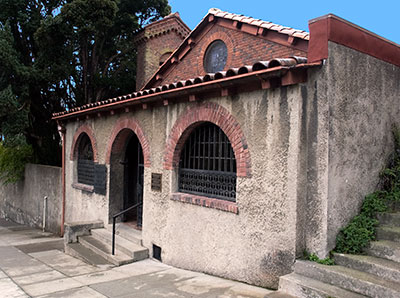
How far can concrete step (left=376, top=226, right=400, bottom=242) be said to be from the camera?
466 cm

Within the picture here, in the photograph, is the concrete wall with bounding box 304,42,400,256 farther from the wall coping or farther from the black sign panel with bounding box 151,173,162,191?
the black sign panel with bounding box 151,173,162,191

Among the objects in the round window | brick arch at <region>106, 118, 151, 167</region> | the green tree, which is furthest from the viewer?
the green tree

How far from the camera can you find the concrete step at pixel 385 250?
4363 millimetres

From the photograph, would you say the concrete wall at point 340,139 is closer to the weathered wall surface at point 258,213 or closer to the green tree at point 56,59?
the weathered wall surface at point 258,213

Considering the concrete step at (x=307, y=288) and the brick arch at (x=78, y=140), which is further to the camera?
the brick arch at (x=78, y=140)

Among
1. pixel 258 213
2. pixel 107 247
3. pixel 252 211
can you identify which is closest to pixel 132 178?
pixel 107 247

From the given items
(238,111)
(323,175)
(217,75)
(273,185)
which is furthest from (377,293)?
(217,75)

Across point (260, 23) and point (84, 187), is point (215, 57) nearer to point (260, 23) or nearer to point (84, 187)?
point (260, 23)

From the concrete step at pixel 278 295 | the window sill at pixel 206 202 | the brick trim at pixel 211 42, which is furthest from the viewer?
the brick trim at pixel 211 42

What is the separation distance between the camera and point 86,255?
7.84 metres

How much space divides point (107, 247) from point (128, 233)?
23.3 inches

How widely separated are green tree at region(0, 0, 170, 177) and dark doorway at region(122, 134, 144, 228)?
4416 millimetres

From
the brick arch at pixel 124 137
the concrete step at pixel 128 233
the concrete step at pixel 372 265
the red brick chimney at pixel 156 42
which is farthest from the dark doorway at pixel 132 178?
the red brick chimney at pixel 156 42

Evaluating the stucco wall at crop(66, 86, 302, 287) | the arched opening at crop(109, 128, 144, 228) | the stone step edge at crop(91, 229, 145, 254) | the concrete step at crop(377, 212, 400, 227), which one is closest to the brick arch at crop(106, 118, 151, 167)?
the arched opening at crop(109, 128, 144, 228)
